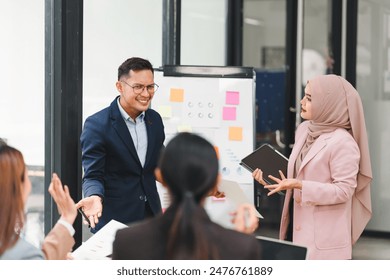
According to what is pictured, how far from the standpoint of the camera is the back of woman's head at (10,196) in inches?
83.0

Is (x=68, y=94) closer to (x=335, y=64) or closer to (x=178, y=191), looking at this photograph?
(x=178, y=191)

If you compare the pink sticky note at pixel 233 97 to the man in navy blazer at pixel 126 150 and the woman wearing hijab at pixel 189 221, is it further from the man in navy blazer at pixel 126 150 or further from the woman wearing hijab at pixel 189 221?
the woman wearing hijab at pixel 189 221

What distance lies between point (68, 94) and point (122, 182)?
71 centimetres

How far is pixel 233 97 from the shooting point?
190 inches

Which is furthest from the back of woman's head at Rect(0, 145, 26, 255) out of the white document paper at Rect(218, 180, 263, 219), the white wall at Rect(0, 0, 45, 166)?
the white document paper at Rect(218, 180, 263, 219)

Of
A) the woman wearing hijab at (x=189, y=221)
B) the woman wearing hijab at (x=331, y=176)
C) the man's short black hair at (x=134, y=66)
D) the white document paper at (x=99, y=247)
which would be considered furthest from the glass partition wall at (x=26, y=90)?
the woman wearing hijab at (x=189, y=221)

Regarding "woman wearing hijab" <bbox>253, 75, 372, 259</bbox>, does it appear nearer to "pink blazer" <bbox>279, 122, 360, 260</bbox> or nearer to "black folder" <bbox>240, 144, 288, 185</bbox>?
"pink blazer" <bbox>279, 122, 360, 260</bbox>

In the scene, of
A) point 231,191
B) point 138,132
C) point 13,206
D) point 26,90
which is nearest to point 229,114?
point 231,191

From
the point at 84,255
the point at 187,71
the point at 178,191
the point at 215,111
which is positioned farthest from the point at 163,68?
the point at 178,191

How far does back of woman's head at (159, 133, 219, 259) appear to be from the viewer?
1.77 metres

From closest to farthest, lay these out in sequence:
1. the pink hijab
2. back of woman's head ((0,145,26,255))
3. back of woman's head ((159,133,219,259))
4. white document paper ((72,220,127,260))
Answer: back of woman's head ((159,133,219,259)), back of woman's head ((0,145,26,255)), white document paper ((72,220,127,260)), the pink hijab

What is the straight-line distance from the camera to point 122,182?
3.40 m

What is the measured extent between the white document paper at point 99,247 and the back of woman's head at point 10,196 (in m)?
0.55

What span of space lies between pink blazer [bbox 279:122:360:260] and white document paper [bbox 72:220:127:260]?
1.04 m
